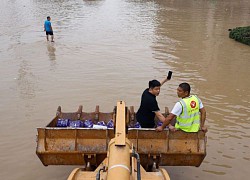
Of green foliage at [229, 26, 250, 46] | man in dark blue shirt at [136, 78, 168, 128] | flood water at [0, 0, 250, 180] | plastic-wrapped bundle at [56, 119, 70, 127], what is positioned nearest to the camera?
man in dark blue shirt at [136, 78, 168, 128]

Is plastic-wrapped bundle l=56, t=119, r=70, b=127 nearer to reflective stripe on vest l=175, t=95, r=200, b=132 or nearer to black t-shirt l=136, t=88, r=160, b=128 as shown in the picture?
black t-shirt l=136, t=88, r=160, b=128

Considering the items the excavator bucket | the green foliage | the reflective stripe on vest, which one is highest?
the green foliage

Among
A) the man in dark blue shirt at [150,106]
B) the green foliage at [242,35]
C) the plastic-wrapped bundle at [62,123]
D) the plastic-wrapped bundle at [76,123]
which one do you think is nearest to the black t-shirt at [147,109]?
the man in dark blue shirt at [150,106]

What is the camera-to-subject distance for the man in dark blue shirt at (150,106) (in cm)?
584

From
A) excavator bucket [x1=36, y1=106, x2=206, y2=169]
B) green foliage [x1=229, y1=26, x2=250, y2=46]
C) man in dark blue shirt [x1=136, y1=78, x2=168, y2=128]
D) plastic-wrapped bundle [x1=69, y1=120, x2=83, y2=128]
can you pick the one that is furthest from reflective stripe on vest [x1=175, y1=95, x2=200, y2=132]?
green foliage [x1=229, y1=26, x2=250, y2=46]

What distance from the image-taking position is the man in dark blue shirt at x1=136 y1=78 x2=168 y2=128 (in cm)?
584

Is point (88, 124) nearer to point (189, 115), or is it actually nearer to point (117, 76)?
point (189, 115)

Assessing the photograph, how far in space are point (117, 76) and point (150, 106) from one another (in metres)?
7.27

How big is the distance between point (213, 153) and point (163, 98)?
3533 millimetres

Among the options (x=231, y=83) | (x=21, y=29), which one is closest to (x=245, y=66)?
(x=231, y=83)

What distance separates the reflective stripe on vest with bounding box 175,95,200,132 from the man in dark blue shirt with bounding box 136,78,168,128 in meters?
0.37

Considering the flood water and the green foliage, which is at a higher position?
the green foliage

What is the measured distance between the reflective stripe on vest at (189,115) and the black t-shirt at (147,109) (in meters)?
0.49

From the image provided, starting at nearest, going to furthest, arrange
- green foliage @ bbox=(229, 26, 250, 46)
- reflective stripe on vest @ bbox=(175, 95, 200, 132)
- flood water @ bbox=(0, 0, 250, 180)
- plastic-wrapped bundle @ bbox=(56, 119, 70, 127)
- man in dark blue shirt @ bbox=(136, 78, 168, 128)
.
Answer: reflective stripe on vest @ bbox=(175, 95, 200, 132) → man in dark blue shirt @ bbox=(136, 78, 168, 128) → plastic-wrapped bundle @ bbox=(56, 119, 70, 127) → flood water @ bbox=(0, 0, 250, 180) → green foliage @ bbox=(229, 26, 250, 46)
